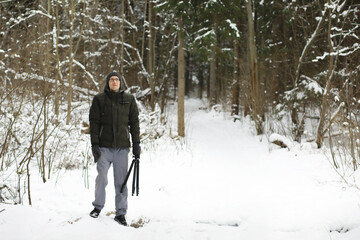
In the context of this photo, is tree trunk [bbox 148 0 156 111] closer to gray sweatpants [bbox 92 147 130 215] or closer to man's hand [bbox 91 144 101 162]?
gray sweatpants [bbox 92 147 130 215]

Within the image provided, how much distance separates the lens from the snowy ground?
3.56 meters

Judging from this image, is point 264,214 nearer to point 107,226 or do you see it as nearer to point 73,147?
point 107,226

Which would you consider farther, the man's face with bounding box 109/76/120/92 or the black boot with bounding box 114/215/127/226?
the man's face with bounding box 109/76/120/92

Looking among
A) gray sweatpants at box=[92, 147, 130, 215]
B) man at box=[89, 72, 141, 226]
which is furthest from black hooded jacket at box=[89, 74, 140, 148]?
gray sweatpants at box=[92, 147, 130, 215]

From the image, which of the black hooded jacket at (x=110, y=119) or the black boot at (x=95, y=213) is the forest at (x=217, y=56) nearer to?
the black boot at (x=95, y=213)

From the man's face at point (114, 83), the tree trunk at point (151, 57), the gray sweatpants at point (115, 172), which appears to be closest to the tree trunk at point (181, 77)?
the tree trunk at point (151, 57)

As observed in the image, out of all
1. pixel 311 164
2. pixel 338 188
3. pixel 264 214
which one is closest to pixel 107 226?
pixel 264 214

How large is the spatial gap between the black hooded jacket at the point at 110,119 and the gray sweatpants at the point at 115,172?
12cm

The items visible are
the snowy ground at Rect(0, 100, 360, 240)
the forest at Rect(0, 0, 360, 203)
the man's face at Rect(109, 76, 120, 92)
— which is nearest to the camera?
the snowy ground at Rect(0, 100, 360, 240)

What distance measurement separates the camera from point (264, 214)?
423 centimetres

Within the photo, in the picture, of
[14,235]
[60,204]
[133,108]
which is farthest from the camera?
[60,204]

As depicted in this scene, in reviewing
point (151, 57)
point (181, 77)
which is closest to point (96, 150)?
point (181, 77)

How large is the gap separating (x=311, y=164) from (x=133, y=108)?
460 centimetres

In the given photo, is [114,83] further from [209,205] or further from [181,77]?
[181,77]
